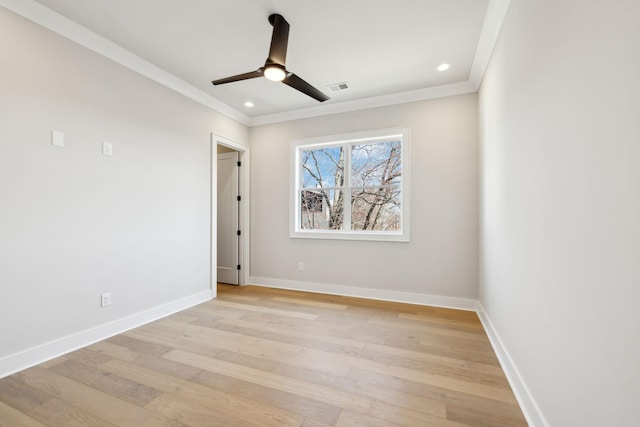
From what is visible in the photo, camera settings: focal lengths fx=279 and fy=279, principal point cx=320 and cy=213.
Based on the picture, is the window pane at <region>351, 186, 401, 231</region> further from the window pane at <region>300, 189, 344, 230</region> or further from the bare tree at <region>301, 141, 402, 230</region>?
the window pane at <region>300, 189, 344, 230</region>

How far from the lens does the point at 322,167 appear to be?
4.34m

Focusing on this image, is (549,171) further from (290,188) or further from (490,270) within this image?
(290,188)

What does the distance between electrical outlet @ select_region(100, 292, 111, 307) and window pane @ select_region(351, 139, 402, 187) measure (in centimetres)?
315

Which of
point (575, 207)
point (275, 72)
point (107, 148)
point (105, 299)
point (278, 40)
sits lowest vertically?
point (105, 299)

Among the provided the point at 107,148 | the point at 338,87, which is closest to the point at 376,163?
the point at 338,87

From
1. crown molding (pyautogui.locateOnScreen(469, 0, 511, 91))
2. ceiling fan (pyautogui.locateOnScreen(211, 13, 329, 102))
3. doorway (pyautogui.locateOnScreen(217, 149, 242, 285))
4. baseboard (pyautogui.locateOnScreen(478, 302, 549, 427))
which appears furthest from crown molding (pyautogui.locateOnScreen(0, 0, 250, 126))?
baseboard (pyautogui.locateOnScreen(478, 302, 549, 427))

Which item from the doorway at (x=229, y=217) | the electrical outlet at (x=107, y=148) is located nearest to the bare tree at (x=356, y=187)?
the doorway at (x=229, y=217)

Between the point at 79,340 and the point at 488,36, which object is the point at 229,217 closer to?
the point at 79,340

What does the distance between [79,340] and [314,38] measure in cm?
342

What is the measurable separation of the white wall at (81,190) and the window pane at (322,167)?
1694mm

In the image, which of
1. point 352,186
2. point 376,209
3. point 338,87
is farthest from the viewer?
point 352,186

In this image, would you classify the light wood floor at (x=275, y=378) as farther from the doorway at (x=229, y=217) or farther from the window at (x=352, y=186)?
the doorway at (x=229, y=217)

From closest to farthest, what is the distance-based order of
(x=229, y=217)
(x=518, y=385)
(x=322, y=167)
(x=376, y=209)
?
1. (x=518, y=385)
2. (x=376, y=209)
3. (x=322, y=167)
4. (x=229, y=217)

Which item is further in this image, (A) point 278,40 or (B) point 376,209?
(B) point 376,209
